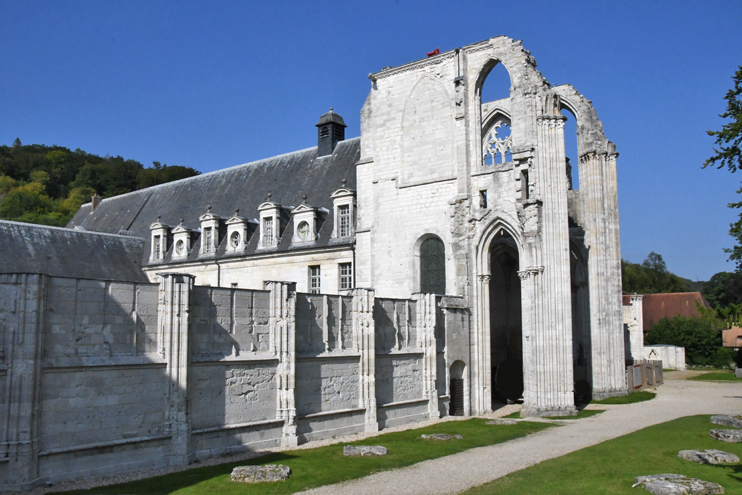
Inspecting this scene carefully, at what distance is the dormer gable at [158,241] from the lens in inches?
1427

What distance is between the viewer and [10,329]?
12.5 m

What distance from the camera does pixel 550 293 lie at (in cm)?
2302

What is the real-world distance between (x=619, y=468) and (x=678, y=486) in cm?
245

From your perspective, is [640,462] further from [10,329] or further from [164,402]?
[10,329]

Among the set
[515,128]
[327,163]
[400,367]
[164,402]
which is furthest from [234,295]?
[327,163]

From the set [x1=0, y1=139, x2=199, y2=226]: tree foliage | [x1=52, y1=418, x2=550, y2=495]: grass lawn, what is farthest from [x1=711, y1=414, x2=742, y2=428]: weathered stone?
[x1=0, y1=139, x2=199, y2=226]: tree foliage

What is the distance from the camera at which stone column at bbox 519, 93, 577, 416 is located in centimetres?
2275

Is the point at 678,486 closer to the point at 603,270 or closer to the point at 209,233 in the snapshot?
the point at 603,270

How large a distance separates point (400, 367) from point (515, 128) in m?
10.0

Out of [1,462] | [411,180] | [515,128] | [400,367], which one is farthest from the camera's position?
[411,180]

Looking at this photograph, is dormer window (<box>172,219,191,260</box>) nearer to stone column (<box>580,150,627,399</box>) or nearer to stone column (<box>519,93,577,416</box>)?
stone column (<box>519,93,577,416</box>)

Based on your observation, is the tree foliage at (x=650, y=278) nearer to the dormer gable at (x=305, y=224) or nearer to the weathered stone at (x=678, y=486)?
the dormer gable at (x=305, y=224)

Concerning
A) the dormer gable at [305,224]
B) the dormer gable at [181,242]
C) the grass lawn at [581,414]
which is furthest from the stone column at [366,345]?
the dormer gable at [181,242]

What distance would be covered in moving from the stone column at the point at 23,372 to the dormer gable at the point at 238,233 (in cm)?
1962
